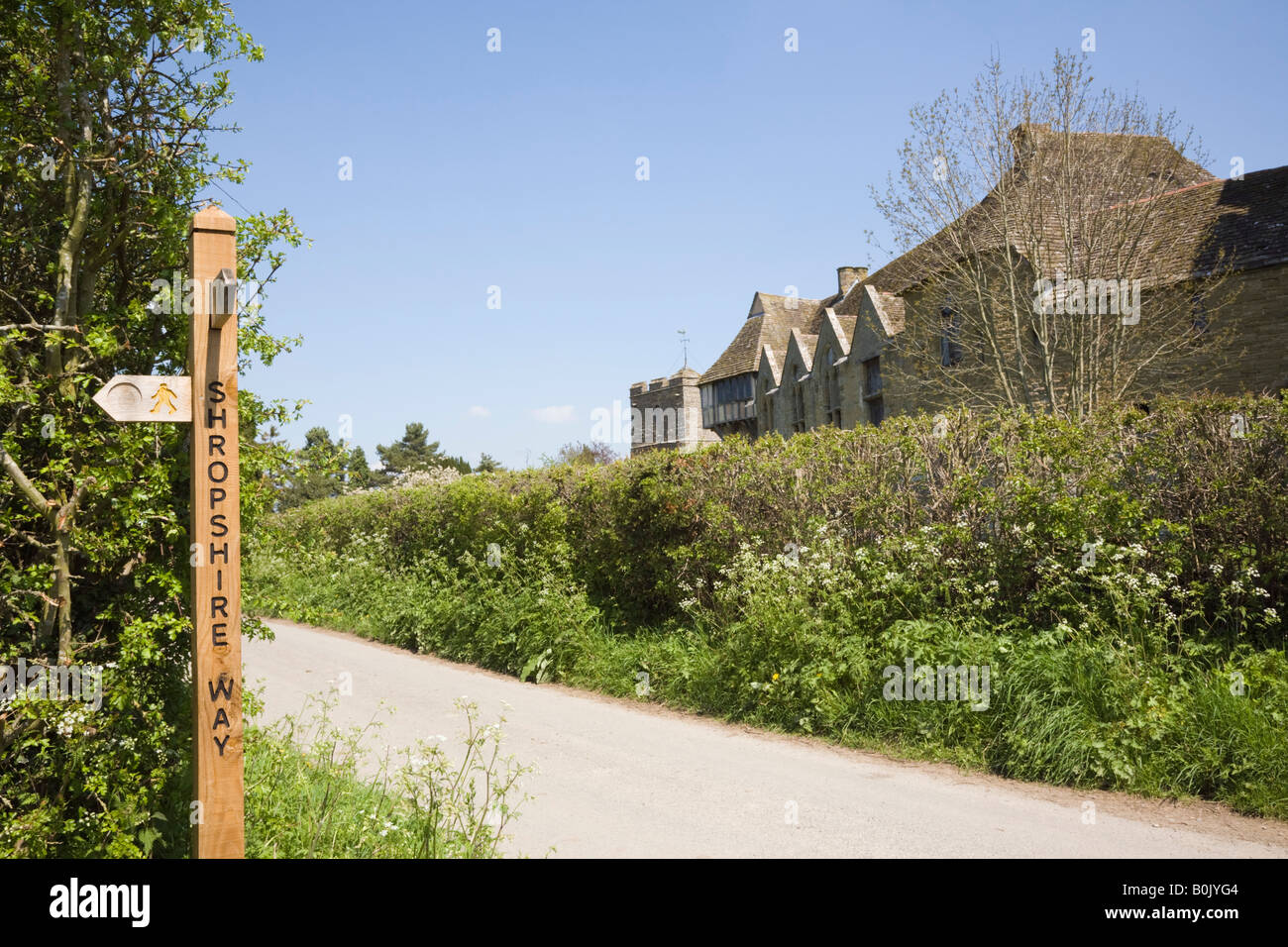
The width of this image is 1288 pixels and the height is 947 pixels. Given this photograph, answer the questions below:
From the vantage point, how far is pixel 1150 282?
20.6 metres

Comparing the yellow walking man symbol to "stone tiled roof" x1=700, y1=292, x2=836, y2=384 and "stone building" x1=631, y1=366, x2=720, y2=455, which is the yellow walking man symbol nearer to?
"stone tiled roof" x1=700, y1=292, x2=836, y2=384

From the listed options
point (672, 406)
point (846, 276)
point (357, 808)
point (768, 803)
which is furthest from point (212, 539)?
point (672, 406)

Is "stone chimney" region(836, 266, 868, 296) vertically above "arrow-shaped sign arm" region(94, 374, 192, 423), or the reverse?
"stone chimney" region(836, 266, 868, 296)

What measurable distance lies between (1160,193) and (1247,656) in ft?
47.9

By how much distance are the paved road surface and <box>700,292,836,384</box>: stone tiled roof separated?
46.9 m

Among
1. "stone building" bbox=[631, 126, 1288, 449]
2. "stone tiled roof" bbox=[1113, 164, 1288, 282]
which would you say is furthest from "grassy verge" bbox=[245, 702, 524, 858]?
"stone tiled roof" bbox=[1113, 164, 1288, 282]

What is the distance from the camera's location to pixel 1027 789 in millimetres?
6203

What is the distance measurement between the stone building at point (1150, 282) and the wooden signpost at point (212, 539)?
11540 millimetres

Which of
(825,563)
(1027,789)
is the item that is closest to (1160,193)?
(825,563)

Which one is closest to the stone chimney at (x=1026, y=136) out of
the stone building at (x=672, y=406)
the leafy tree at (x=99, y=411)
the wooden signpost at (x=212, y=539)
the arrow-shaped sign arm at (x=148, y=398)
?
the leafy tree at (x=99, y=411)

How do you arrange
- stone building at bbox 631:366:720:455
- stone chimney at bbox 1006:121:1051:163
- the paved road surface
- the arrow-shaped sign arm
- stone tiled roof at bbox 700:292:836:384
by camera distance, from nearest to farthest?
the arrow-shaped sign arm, the paved road surface, stone chimney at bbox 1006:121:1051:163, stone tiled roof at bbox 700:292:836:384, stone building at bbox 631:366:720:455


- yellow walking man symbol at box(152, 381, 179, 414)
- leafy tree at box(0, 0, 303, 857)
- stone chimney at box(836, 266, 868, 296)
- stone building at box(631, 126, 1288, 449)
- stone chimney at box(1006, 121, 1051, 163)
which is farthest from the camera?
stone chimney at box(836, 266, 868, 296)

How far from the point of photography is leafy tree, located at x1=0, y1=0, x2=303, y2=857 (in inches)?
172

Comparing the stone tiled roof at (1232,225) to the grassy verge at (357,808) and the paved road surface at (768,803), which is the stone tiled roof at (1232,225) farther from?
the grassy verge at (357,808)
